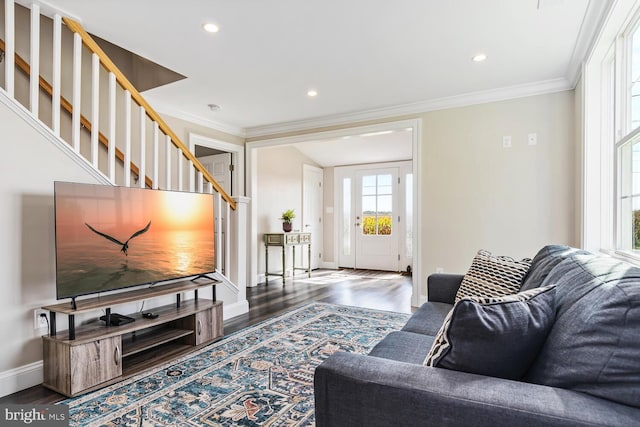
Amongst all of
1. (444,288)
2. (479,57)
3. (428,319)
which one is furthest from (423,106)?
(428,319)

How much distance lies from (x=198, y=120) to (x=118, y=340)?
3226mm

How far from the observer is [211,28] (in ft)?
8.32

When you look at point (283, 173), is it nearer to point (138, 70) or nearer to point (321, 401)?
point (138, 70)

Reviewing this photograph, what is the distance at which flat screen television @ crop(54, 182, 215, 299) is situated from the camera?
2.13m

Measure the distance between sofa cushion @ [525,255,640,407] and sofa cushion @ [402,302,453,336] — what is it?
894 millimetres

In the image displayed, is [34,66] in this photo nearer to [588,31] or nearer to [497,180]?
[588,31]

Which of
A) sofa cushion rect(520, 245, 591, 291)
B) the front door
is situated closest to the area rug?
sofa cushion rect(520, 245, 591, 291)

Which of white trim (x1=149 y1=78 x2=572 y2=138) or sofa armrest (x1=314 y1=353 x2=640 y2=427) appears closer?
sofa armrest (x1=314 y1=353 x2=640 y2=427)

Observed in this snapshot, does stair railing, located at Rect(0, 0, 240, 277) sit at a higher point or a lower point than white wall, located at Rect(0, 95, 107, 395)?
higher

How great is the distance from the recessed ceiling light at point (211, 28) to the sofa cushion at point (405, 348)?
2387mm

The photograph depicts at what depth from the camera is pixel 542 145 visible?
11.7 ft

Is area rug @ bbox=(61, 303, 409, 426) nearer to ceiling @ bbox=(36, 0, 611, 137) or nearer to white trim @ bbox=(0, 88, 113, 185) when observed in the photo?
white trim @ bbox=(0, 88, 113, 185)

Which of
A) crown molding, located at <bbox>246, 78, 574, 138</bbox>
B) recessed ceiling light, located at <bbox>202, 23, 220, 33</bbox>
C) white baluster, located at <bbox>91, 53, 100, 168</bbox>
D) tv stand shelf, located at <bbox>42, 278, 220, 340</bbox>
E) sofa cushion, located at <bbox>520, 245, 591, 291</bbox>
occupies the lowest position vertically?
tv stand shelf, located at <bbox>42, 278, 220, 340</bbox>

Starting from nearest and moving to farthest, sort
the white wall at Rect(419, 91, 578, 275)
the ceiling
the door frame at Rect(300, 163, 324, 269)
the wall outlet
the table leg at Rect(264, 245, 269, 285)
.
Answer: the wall outlet, the ceiling, the white wall at Rect(419, 91, 578, 275), the table leg at Rect(264, 245, 269, 285), the door frame at Rect(300, 163, 324, 269)
